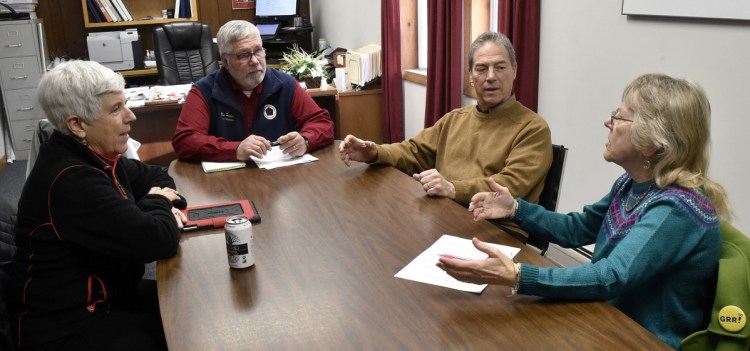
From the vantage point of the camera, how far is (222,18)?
7039 millimetres

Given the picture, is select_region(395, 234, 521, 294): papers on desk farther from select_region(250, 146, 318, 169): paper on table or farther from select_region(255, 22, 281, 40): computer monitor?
select_region(255, 22, 281, 40): computer monitor

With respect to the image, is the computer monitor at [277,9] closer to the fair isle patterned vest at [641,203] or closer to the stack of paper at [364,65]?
the stack of paper at [364,65]

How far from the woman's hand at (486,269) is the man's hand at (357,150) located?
113 centimetres

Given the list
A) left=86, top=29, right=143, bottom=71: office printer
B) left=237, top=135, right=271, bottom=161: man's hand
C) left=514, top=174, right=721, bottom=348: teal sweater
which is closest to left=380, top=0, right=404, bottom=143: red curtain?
left=237, top=135, right=271, bottom=161: man's hand

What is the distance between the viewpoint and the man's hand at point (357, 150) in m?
2.42

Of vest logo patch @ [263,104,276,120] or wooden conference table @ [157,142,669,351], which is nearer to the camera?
wooden conference table @ [157,142,669,351]

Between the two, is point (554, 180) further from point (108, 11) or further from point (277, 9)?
point (108, 11)

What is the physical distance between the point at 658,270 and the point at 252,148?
1.64 metres

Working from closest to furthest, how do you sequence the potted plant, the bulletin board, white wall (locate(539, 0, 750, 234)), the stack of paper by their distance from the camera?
the bulletin board, white wall (locate(539, 0, 750, 234)), the potted plant, the stack of paper

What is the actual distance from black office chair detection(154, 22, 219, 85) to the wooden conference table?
350 cm

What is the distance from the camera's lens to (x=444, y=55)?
404 cm

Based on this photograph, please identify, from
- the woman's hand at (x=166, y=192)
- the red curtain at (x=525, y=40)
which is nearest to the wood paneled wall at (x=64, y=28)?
the red curtain at (x=525, y=40)

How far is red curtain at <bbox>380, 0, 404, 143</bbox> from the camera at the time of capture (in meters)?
4.79

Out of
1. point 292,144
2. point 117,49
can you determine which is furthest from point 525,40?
point 117,49
